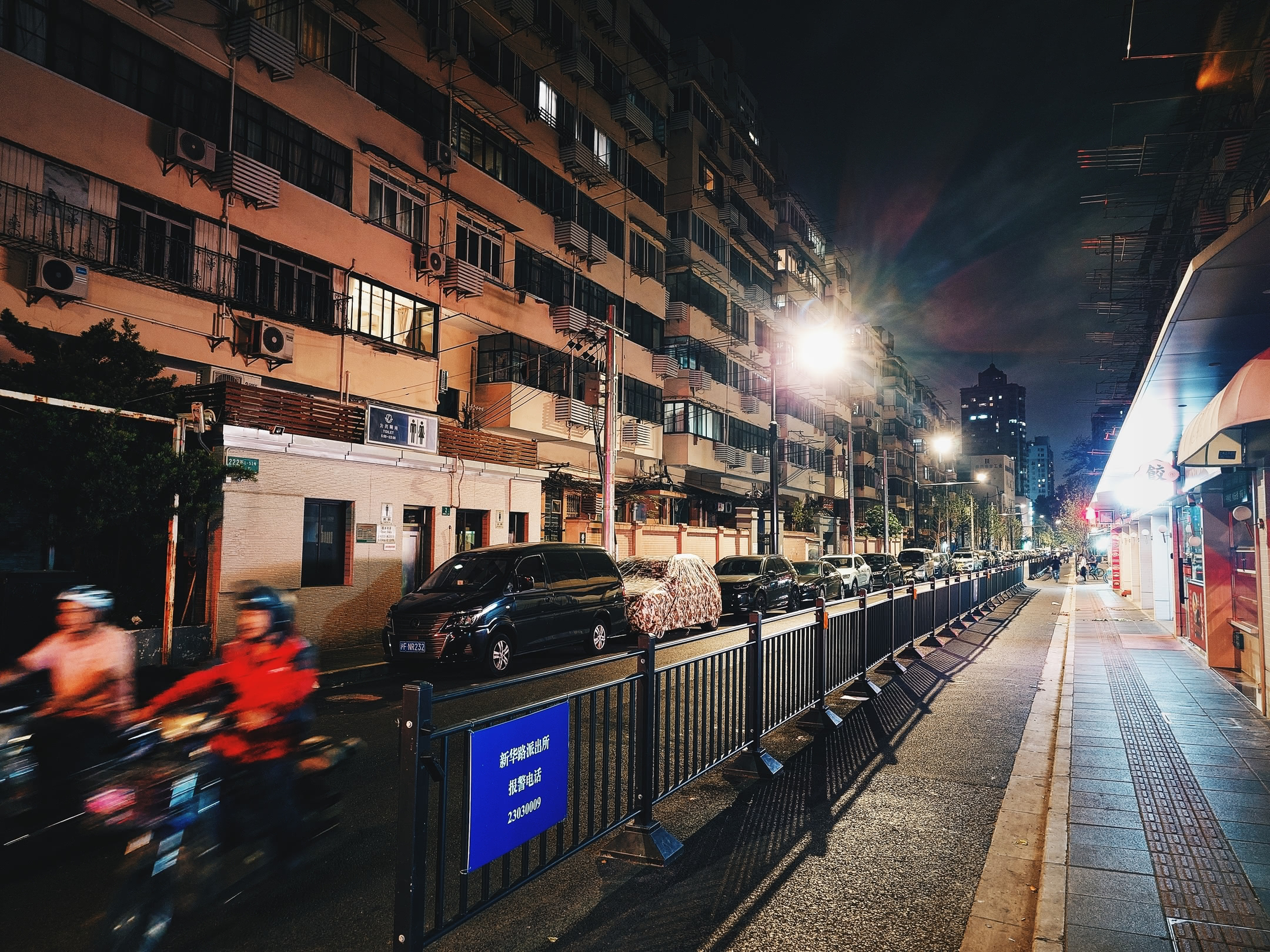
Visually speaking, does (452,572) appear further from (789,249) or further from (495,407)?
(789,249)

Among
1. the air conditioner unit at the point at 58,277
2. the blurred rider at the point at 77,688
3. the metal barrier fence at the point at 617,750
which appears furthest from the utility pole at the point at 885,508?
the blurred rider at the point at 77,688

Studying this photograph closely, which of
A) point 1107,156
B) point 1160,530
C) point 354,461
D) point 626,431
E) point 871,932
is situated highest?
point 1107,156

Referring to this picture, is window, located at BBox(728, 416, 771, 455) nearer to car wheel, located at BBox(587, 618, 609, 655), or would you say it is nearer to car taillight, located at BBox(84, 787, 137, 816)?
car wheel, located at BBox(587, 618, 609, 655)

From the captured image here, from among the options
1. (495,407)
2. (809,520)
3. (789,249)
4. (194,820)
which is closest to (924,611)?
(194,820)

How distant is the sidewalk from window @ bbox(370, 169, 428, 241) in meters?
18.8

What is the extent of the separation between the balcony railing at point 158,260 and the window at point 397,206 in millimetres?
2975

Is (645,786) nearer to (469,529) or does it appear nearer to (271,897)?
(271,897)

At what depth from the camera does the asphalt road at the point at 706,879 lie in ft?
12.2

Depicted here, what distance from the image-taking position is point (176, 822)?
4012 millimetres

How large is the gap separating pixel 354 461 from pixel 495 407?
6903mm

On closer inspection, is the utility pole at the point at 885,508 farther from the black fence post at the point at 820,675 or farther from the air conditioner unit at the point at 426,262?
the black fence post at the point at 820,675

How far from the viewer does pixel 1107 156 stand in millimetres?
13180

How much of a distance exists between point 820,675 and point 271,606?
17.7 feet

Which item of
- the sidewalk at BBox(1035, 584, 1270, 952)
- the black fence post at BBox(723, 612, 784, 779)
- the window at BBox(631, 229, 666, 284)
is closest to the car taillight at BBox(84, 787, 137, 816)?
the black fence post at BBox(723, 612, 784, 779)
